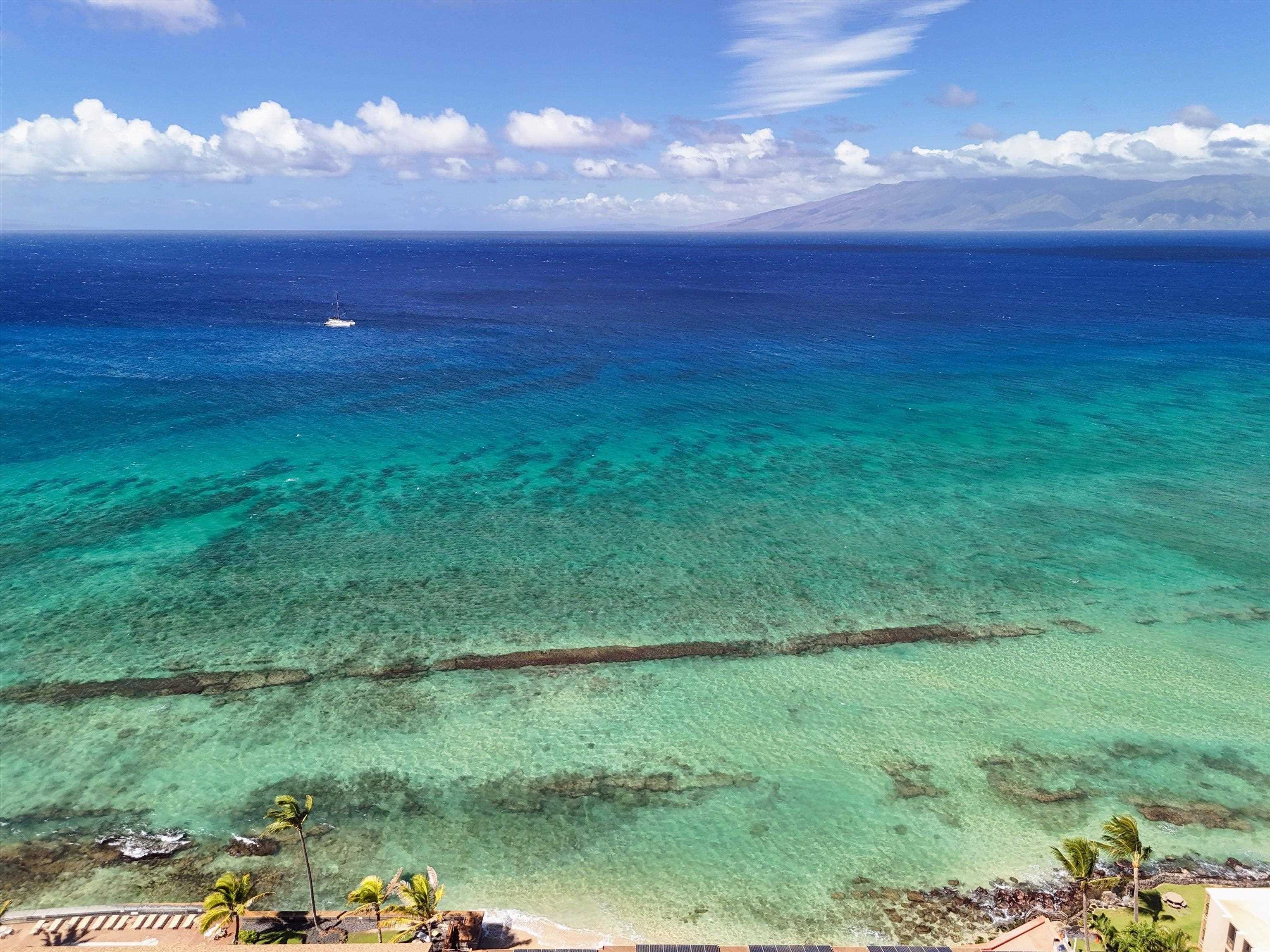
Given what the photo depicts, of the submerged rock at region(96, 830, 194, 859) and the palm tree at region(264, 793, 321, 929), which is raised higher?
the palm tree at region(264, 793, 321, 929)

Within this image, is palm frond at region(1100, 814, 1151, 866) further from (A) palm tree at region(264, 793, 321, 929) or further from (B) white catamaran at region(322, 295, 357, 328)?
(B) white catamaran at region(322, 295, 357, 328)

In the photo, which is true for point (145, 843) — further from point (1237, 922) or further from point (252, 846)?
point (1237, 922)

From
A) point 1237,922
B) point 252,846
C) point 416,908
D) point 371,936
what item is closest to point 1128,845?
point 1237,922

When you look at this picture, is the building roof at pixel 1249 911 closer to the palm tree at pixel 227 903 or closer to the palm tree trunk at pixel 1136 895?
the palm tree trunk at pixel 1136 895

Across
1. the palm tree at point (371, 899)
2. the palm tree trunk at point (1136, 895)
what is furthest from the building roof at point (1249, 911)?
the palm tree at point (371, 899)

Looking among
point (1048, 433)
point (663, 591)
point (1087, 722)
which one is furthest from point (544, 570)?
point (1048, 433)

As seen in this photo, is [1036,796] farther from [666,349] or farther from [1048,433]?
[666,349]

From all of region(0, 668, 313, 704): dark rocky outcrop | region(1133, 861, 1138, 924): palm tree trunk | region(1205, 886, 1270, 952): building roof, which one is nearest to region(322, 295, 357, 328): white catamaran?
region(0, 668, 313, 704): dark rocky outcrop
